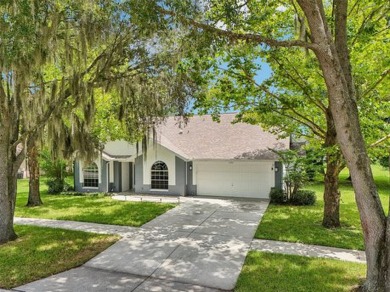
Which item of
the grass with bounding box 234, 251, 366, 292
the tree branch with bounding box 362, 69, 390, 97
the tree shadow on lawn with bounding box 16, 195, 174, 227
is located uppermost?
the tree branch with bounding box 362, 69, 390, 97

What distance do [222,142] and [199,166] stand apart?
7.09ft

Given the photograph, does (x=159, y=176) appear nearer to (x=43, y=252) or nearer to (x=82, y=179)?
(x=82, y=179)

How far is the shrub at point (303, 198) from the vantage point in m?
14.7

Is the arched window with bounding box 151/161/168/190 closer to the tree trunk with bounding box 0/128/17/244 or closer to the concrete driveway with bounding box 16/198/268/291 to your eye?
the concrete driveway with bounding box 16/198/268/291

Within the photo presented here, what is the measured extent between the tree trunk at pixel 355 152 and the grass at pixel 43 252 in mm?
6206

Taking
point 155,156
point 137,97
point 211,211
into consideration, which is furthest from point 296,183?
point 137,97

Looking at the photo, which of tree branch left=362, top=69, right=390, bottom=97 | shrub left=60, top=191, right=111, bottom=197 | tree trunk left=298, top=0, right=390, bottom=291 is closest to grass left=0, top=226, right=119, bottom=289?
tree trunk left=298, top=0, right=390, bottom=291

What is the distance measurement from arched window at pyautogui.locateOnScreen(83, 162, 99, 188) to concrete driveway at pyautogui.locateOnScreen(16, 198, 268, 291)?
884cm

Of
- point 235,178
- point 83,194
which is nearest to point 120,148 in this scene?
point 83,194

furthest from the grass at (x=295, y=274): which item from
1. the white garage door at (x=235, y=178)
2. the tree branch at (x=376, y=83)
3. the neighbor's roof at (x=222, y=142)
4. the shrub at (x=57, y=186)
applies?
the shrub at (x=57, y=186)

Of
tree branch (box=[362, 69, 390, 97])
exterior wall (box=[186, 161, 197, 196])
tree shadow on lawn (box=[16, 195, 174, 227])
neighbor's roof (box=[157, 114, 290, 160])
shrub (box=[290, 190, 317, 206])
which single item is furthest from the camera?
exterior wall (box=[186, 161, 197, 196])

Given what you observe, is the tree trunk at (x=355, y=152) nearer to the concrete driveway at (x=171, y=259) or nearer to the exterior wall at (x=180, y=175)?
the concrete driveway at (x=171, y=259)

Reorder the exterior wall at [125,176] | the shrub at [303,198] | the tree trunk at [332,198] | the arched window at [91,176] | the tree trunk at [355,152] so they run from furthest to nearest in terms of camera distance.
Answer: the exterior wall at [125,176]
the arched window at [91,176]
the shrub at [303,198]
the tree trunk at [332,198]
the tree trunk at [355,152]

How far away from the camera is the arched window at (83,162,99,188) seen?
18.8m
